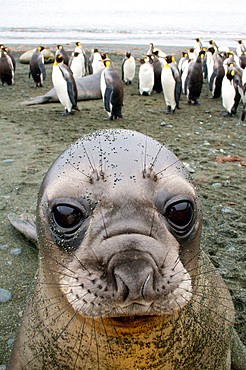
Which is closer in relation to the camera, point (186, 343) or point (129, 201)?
point (129, 201)

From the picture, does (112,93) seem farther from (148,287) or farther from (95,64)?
(148,287)

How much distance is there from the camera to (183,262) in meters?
1.77

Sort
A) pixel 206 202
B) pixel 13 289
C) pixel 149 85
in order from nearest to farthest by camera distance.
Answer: pixel 13 289, pixel 206 202, pixel 149 85

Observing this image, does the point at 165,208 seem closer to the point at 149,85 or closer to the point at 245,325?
the point at 245,325

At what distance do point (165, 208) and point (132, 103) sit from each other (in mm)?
10315

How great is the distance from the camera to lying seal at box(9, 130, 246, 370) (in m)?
1.47

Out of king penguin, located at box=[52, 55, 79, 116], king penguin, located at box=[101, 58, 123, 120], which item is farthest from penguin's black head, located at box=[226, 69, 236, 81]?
king penguin, located at box=[52, 55, 79, 116]

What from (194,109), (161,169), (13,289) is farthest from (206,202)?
(194,109)

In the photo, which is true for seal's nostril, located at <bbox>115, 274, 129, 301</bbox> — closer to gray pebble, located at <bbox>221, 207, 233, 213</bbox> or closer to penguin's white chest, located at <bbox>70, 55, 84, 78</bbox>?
gray pebble, located at <bbox>221, 207, 233, 213</bbox>

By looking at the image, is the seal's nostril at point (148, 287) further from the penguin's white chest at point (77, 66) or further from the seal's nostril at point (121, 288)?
the penguin's white chest at point (77, 66)

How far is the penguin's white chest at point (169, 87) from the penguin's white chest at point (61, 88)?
9.41 feet

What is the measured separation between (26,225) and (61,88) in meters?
7.92

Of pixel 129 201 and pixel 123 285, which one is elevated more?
pixel 129 201

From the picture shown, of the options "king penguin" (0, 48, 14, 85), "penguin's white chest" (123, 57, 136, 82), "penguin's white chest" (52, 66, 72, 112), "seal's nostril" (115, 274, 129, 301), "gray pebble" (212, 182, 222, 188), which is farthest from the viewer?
"penguin's white chest" (123, 57, 136, 82)
